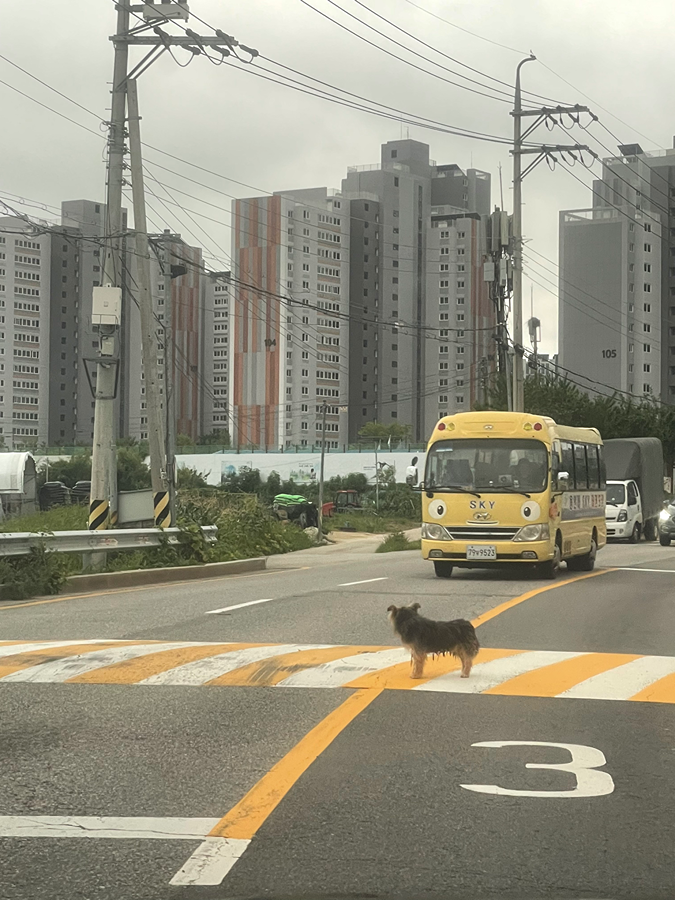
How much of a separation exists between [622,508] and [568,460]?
65.3ft

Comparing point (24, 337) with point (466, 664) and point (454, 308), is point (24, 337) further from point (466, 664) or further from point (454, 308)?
point (466, 664)

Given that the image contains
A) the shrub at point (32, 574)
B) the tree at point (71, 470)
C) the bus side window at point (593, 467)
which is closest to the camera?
the shrub at point (32, 574)

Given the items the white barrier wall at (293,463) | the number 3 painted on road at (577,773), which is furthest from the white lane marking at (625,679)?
the white barrier wall at (293,463)

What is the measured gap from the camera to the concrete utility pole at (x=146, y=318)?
24562mm

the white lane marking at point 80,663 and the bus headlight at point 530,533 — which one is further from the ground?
the bus headlight at point 530,533

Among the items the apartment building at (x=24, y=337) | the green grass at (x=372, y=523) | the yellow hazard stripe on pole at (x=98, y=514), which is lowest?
the green grass at (x=372, y=523)

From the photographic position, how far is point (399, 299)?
6097 inches

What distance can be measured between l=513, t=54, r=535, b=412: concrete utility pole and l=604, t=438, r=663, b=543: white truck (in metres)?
3.87

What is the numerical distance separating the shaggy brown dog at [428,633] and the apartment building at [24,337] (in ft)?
452

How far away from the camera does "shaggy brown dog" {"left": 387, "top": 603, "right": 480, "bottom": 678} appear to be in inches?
364

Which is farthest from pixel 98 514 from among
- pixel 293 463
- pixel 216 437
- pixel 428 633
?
pixel 216 437

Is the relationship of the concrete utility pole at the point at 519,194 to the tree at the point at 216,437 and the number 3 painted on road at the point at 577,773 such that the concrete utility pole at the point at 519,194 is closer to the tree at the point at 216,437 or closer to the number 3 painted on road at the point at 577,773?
the number 3 painted on road at the point at 577,773

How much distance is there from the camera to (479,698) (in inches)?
352

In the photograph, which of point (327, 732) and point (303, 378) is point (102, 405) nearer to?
point (327, 732)
